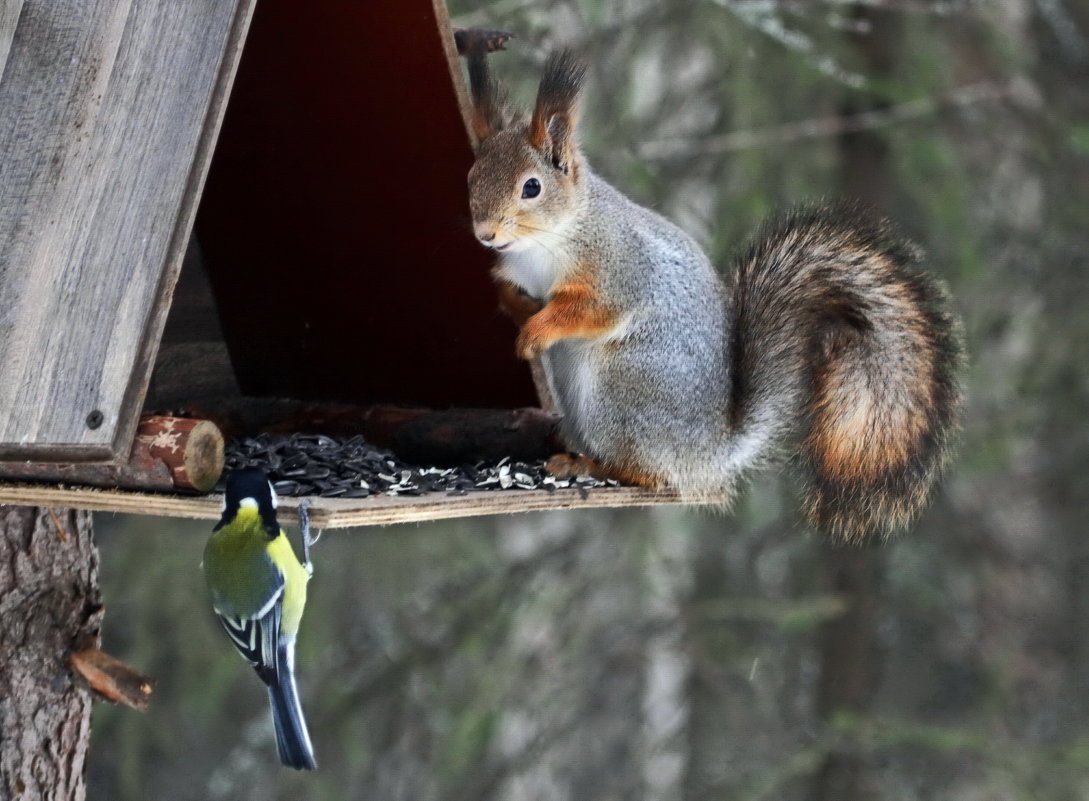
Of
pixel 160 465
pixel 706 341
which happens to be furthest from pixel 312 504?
pixel 706 341

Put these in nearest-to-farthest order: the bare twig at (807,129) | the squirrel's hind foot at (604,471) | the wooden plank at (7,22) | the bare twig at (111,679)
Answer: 1. the wooden plank at (7,22)
2. the bare twig at (111,679)
3. the squirrel's hind foot at (604,471)
4. the bare twig at (807,129)

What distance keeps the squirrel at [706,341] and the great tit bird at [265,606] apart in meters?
0.58

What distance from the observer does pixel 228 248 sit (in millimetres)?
2787

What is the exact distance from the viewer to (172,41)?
1852mm

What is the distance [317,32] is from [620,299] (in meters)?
0.71

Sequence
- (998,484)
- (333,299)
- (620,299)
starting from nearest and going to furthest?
1. (620,299)
2. (333,299)
3. (998,484)

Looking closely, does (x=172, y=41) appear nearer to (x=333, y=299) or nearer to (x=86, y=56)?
(x=86, y=56)

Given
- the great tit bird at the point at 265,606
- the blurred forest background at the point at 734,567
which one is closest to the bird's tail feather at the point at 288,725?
the great tit bird at the point at 265,606

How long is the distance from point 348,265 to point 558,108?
23.8 inches

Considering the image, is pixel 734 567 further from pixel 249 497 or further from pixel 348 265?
pixel 249 497

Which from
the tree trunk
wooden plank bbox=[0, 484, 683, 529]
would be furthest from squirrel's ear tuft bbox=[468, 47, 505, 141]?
the tree trunk

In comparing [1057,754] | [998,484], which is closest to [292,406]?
[1057,754]

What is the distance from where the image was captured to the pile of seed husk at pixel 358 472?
1959mm

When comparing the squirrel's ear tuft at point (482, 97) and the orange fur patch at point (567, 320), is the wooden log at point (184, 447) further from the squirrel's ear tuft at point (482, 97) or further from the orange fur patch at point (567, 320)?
the squirrel's ear tuft at point (482, 97)
